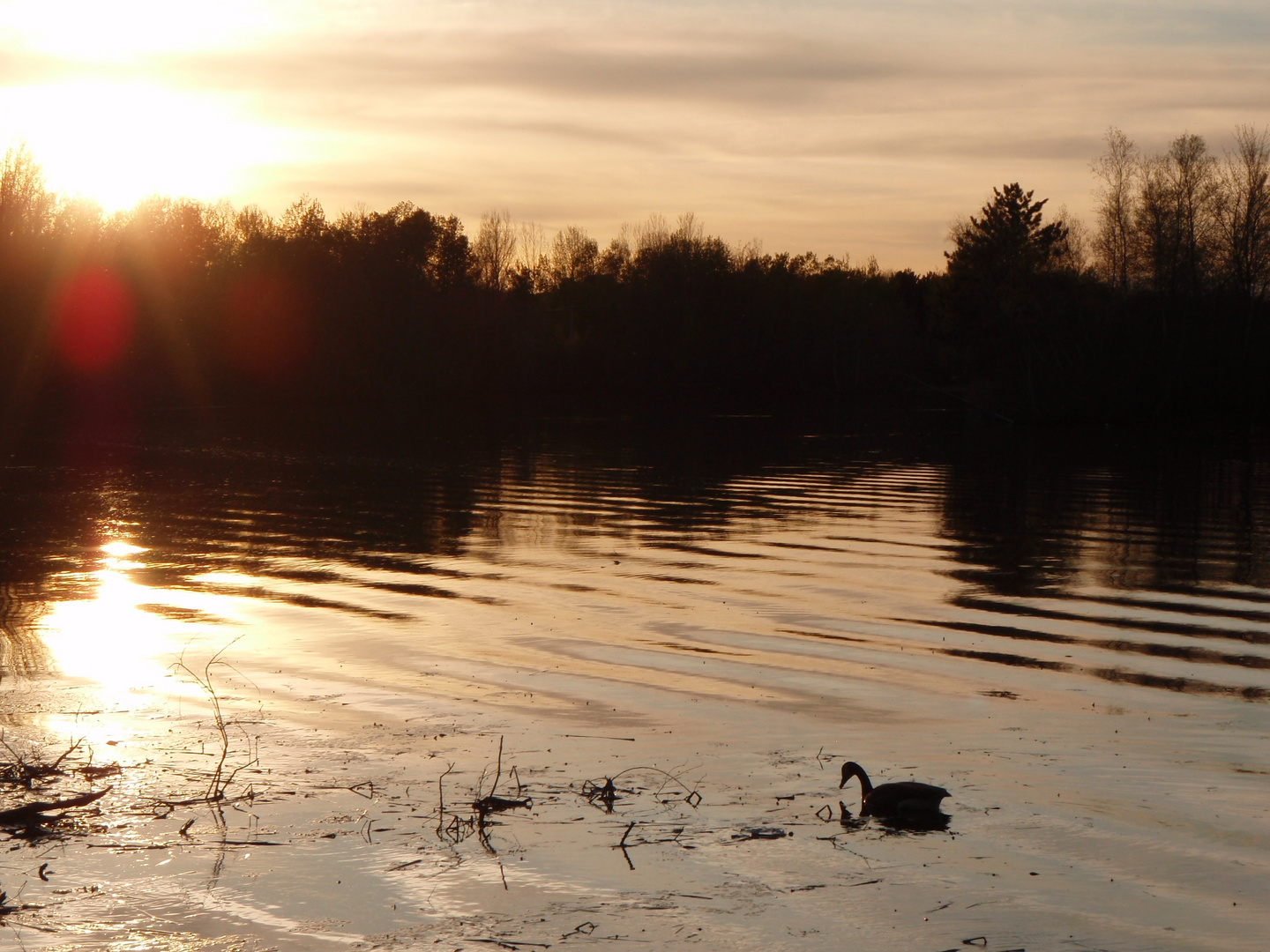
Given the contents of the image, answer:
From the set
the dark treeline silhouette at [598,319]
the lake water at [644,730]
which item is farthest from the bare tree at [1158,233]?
the lake water at [644,730]

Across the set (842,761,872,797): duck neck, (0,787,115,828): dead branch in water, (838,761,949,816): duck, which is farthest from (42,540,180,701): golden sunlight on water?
(838,761,949,816): duck

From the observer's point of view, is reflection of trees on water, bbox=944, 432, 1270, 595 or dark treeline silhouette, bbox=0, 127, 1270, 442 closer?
reflection of trees on water, bbox=944, 432, 1270, 595

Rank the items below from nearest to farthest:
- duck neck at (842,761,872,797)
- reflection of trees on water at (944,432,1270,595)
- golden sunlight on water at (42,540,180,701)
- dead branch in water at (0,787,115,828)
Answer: dead branch in water at (0,787,115,828) < duck neck at (842,761,872,797) < golden sunlight on water at (42,540,180,701) < reflection of trees on water at (944,432,1270,595)

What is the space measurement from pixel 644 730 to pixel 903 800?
8.50ft

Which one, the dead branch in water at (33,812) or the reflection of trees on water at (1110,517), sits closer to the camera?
the dead branch in water at (33,812)

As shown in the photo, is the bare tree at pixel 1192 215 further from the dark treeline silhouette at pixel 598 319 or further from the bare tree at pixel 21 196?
the bare tree at pixel 21 196

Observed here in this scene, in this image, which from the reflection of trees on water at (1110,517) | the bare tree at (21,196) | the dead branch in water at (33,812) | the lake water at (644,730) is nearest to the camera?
the lake water at (644,730)

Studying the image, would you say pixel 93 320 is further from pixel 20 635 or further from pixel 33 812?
pixel 33 812

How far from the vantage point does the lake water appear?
561cm

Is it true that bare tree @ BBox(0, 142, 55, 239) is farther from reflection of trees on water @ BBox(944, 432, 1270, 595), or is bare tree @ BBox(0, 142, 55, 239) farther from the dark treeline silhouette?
reflection of trees on water @ BBox(944, 432, 1270, 595)

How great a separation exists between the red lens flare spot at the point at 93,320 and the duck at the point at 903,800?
52.7 m

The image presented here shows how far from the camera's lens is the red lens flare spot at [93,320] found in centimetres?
5666

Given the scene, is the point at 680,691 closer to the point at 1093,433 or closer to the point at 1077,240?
the point at 1093,433

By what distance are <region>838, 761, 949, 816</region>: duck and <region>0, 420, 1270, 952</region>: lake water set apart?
14 cm
